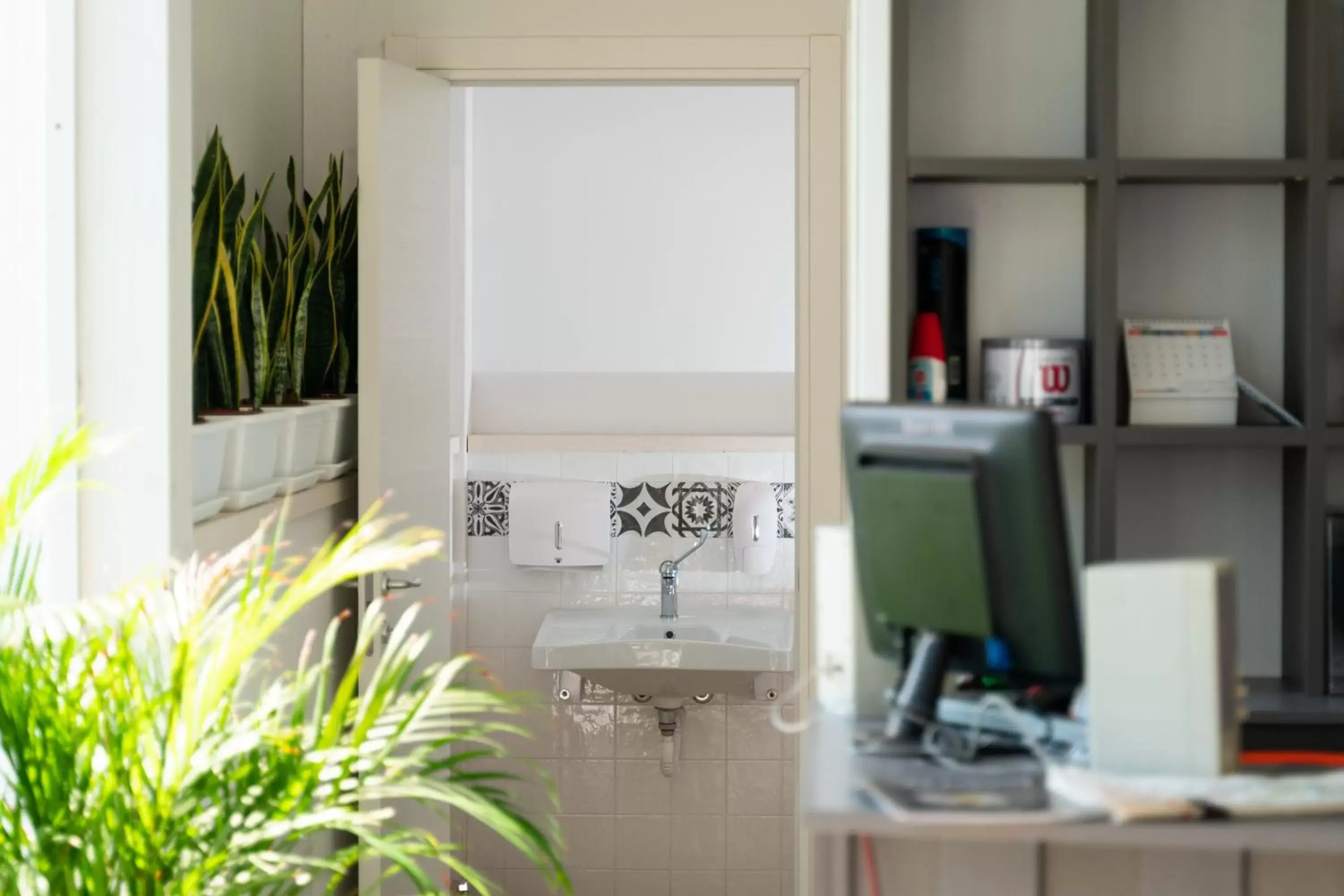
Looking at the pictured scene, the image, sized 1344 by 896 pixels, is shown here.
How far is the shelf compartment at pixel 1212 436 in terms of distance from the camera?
7.06 feet

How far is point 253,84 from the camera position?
3115 mm

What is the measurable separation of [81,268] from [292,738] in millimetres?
888

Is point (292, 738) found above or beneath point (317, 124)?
beneath

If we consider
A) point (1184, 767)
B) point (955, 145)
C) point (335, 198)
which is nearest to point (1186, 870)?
point (1184, 767)

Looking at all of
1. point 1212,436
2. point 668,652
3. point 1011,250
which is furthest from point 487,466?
point 1212,436

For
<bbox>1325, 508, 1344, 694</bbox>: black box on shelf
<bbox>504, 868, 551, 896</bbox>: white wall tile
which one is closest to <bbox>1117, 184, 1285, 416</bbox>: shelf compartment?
<bbox>1325, 508, 1344, 694</bbox>: black box on shelf

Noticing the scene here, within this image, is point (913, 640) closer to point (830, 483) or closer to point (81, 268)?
point (81, 268)

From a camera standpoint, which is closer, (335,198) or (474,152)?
(335,198)

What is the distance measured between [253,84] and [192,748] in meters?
1.82

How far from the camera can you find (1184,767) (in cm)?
145

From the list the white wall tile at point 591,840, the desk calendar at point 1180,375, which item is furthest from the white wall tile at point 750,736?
the desk calendar at point 1180,375

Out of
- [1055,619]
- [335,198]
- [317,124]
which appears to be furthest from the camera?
[317,124]

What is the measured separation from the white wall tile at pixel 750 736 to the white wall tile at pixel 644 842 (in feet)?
1.00

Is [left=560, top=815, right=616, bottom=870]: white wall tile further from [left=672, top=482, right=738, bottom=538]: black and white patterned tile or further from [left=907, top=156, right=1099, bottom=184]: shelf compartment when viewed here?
[left=907, top=156, right=1099, bottom=184]: shelf compartment
